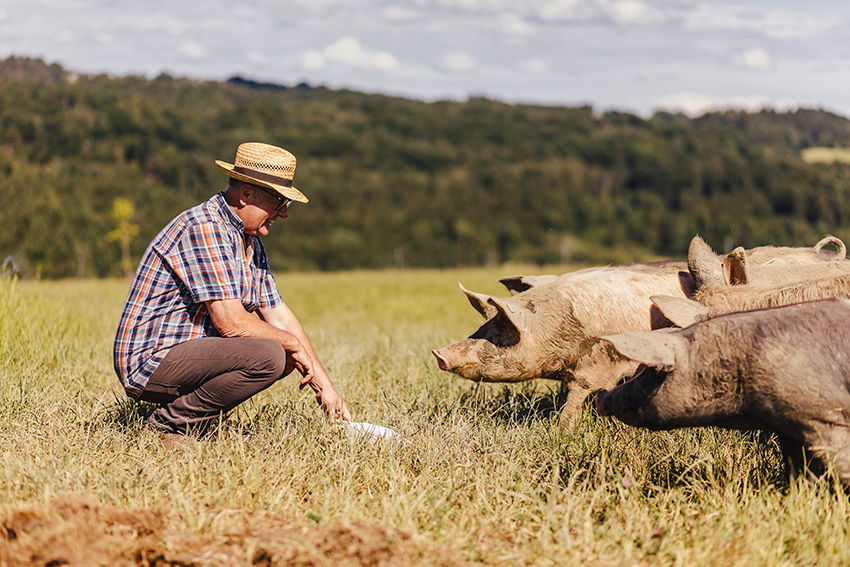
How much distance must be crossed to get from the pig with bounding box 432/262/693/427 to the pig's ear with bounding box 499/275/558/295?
1.41ft

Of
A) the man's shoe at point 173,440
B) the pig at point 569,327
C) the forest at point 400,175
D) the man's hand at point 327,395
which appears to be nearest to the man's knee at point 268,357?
the man's hand at point 327,395

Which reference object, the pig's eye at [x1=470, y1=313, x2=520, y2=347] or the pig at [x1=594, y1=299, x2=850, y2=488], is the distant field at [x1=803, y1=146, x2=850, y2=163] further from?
the pig at [x1=594, y1=299, x2=850, y2=488]

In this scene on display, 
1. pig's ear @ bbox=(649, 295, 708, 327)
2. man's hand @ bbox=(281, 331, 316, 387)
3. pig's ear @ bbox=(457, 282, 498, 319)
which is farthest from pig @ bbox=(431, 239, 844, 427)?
man's hand @ bbox=(281, 331, 316, 387)

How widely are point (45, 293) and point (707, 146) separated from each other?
132019 mm

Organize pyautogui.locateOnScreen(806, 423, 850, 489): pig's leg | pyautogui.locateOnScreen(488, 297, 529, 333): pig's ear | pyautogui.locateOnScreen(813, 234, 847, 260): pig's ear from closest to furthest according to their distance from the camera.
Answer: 1. pyautogui.locateOnScreen(806, 423, 850, 489): pig's leg
2. pyautogui.locateOnScreen(488, 297, 529, 333): pig's ear
3. pyautogui.locateOnScreen(813, 234, 847, 260): pig's ear

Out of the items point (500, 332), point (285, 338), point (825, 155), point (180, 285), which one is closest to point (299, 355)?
point (285, 338)

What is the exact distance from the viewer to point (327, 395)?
17.3 feet

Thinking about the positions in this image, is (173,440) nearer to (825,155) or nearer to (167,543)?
(167,543)

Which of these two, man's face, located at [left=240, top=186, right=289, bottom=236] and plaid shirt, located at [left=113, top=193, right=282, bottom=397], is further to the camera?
man's face, located at [left=240, top=186, right=289, bottom=236]

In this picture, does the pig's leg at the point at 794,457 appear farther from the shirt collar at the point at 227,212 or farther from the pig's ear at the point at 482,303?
the shirt collar at the point at 227,212

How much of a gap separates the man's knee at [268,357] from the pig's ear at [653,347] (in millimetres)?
1968

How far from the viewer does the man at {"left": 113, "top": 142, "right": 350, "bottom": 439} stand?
508 centimetres

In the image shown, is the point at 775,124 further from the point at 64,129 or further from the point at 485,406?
the point at 485,406

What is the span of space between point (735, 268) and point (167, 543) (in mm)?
3777
